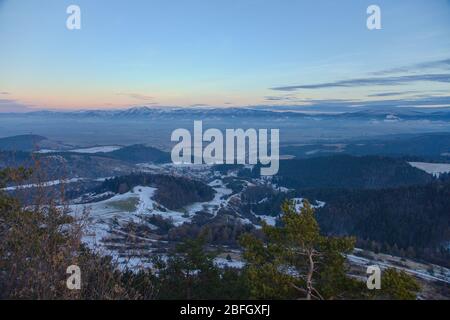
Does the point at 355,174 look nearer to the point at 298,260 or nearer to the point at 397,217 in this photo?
the point at 397,217

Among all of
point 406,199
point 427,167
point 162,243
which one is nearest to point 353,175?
point 427,167

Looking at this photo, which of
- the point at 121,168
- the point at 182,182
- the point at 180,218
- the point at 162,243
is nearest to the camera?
the point at 162,243

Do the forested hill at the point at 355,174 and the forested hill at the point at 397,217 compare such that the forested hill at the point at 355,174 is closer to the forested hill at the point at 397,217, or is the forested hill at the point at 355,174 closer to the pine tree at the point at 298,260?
the forested hill at the point at 397,217

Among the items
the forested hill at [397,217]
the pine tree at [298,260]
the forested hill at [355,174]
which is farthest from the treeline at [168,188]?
the pine tree at [298,260]

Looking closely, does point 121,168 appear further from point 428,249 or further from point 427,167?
point 428,249

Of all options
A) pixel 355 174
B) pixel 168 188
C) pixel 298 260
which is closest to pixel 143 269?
pixel 298 260

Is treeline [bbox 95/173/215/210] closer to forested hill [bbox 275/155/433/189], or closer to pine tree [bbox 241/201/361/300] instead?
forested hill [bbox 275/155/433/189]
